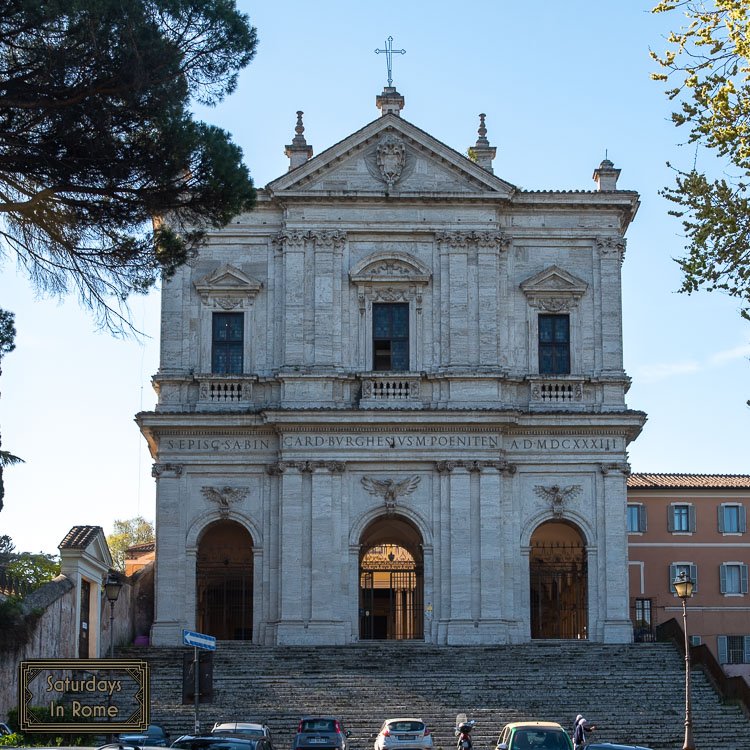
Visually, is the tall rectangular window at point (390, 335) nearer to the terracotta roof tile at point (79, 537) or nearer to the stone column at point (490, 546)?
the stone column at point (490, 546)

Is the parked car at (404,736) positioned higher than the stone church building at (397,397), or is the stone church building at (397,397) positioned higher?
the stone church building at (397,397)

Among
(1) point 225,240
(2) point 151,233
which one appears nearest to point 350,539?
(1) point 225,240

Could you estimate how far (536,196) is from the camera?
169 feet

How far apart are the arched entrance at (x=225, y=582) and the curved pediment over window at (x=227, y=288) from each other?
664 cm

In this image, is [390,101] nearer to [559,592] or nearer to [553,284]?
[553,284]

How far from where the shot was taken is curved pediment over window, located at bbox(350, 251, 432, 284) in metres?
50.9

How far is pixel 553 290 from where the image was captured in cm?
5134

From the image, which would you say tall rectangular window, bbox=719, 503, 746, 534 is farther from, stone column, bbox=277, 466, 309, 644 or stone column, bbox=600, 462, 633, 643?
stone column, bbox=277, 466, 309, 644

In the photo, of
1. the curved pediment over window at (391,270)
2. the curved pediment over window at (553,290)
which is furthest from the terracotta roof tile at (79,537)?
the curved pediment over window at (553,290)

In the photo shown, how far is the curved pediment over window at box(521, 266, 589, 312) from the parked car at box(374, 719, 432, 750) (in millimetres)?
18507

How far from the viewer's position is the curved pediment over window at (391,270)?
50.9 meters

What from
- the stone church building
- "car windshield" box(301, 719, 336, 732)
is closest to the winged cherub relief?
the stone church building

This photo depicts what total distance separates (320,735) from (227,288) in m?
19.3

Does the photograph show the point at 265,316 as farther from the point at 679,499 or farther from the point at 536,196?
the point at 679,499
